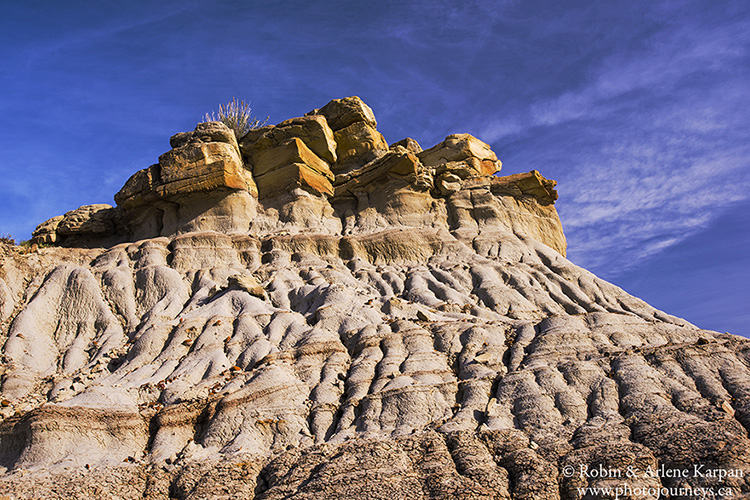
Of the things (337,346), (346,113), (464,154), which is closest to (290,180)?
(346,113)

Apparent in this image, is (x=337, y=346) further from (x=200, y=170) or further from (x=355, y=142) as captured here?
(x=355, y=142)

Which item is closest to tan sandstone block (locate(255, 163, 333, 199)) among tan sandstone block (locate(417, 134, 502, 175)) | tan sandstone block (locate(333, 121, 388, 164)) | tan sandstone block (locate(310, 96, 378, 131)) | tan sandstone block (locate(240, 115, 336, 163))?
tan sandstone block (locate(240, 115, 336, 163))

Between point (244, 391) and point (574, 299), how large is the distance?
15861 millimetres

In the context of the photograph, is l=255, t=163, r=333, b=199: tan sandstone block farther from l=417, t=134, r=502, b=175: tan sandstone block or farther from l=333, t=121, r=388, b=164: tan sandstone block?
l=417, t=134, r=502, b=175: tan sandstone block

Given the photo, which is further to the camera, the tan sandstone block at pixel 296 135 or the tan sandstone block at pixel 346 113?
the tan sandstone block at pixel 346 113

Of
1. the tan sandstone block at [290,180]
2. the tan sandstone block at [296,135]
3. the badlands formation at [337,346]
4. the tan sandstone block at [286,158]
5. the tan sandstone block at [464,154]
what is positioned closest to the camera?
the badlands formation at [337,346]

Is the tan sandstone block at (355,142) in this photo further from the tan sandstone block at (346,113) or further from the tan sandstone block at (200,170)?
the tan sandstone block at (200,170)

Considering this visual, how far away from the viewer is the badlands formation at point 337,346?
13.7 metres

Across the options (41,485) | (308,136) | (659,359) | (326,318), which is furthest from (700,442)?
(308,136)

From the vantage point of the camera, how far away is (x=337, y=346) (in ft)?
64.8

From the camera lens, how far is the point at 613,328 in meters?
19.0

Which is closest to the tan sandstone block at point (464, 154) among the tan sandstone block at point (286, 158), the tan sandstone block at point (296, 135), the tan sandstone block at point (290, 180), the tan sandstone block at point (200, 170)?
the tan sandstone block at point (296, 135)

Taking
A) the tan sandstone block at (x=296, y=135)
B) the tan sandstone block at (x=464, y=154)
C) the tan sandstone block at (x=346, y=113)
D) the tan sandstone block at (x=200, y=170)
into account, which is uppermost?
the tan sandstone block at (x=346, y=113)

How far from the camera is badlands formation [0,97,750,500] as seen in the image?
13.7 metres
